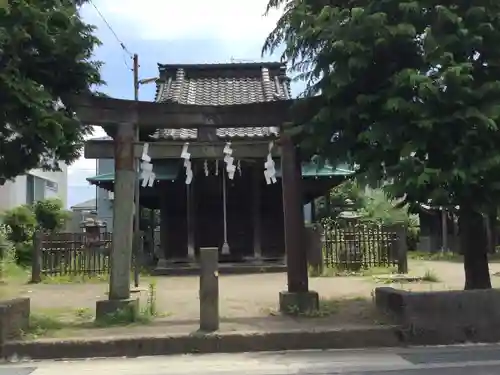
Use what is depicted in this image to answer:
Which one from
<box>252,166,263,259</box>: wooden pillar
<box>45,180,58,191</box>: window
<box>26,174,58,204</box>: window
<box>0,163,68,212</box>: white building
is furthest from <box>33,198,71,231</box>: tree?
<box>252,166,263,259</box>: wooden pillar

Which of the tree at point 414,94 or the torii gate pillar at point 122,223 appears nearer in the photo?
the tree at point 414,94

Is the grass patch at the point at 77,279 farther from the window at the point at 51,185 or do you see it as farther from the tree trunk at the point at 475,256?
the window at the point at 51,185

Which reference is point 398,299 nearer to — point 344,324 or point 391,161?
point 344,324

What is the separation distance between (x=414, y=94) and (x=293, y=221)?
9.97ft

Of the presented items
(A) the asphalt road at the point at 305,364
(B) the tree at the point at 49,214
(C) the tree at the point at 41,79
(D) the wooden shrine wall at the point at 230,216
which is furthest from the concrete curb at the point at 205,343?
(B) the tree at the point at 49,214

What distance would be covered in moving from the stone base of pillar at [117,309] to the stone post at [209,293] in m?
1.44

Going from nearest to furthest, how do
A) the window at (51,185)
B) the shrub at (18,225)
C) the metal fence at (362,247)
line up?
1. the metal fence at (362,247)
2. the shrub at (18,225)
3. the window at (51,185)

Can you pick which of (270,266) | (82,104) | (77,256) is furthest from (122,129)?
(270,266)

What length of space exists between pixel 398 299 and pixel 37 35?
20.4 feet

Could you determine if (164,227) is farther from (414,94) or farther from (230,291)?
(414,94)

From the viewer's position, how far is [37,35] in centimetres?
862

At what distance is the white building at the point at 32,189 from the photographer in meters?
29.0

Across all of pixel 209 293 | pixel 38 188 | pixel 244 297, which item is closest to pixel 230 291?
pixel 244 297

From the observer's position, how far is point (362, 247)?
56.9ft
